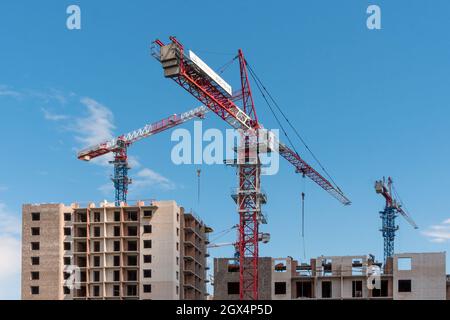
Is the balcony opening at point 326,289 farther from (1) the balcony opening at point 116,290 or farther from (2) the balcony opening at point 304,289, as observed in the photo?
(1) the balcony opening at point 116,290

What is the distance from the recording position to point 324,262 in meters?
83.7

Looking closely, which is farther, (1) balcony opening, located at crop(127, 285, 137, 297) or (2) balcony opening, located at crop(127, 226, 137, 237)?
(2) balcony opening, located at crop(127, 226, 137, 237)

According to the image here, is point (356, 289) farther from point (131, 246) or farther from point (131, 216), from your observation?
point (131, 216)

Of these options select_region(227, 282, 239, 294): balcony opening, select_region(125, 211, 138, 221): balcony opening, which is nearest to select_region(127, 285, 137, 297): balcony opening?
select_region(125, 211, 138, 221): balcony opening

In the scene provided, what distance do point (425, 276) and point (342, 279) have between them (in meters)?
9.09

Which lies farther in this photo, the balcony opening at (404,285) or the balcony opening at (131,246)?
the balcony opening at (131,246)

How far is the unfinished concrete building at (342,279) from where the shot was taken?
79375 mm

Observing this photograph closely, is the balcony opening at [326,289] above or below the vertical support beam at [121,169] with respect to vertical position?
below

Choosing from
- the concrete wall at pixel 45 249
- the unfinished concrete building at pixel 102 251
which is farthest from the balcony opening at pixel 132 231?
the concrete wall at pixel 45 249

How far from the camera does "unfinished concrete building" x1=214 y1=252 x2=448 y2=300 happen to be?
260 feet

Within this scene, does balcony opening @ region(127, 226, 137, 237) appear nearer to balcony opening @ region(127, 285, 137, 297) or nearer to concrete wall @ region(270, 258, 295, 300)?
balcony opening @ region(127, 285, 137, 297)

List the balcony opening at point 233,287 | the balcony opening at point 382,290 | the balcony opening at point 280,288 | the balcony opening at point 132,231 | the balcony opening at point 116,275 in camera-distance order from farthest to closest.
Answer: the balcony opening at point 132,231 < the balcony opening at point 116,275 < the balcony opening at point 233,287 < the balcony opening at point 280,288 < the balcony opening at point 382,290
